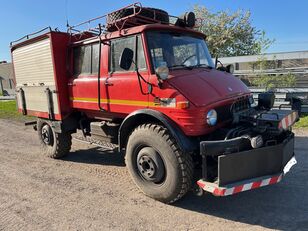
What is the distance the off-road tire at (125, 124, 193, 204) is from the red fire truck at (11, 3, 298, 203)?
0.05ft

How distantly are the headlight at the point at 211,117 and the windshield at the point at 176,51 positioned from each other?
101cm

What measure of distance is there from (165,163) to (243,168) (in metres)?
1.06

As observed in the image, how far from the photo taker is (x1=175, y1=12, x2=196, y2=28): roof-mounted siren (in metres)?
5.27

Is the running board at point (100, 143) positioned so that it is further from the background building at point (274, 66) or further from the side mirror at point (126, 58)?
the background building at point (274, 66)

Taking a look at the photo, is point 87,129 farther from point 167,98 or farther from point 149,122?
point 167,98

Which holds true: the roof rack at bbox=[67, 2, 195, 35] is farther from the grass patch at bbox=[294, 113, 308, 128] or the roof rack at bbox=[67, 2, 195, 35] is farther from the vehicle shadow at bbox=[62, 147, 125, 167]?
the grass patch at bbox=[294, 113, 308, 128]

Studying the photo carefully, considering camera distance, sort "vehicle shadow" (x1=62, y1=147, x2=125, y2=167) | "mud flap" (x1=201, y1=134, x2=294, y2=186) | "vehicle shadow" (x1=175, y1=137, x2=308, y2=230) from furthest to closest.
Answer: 1. "vehicle shadow" (x1=62, y1=147, x2=125, y2=167)
2. "vehicle shadow" (x1=175, y1=137, x2=308, y2=230)
3. "mud flap" (x1=201, y1=134, x2=294, y2=186)

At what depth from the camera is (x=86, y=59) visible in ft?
19.4

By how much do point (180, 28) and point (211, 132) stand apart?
1.92 m

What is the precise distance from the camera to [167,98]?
14.0 feet

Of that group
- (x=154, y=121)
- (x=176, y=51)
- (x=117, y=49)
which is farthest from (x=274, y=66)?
(x=154, y=121)

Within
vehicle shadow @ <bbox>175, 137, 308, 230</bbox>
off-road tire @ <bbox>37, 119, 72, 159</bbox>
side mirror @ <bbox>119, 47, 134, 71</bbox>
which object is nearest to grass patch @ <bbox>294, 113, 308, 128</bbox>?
vehicle shadow @ <bbox>175, 137, 308, 230</bbox>

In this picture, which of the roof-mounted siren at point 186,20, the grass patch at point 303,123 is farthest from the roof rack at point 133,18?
the grass patch at point 303,123

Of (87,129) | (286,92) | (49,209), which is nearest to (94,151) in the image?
(87,129)
